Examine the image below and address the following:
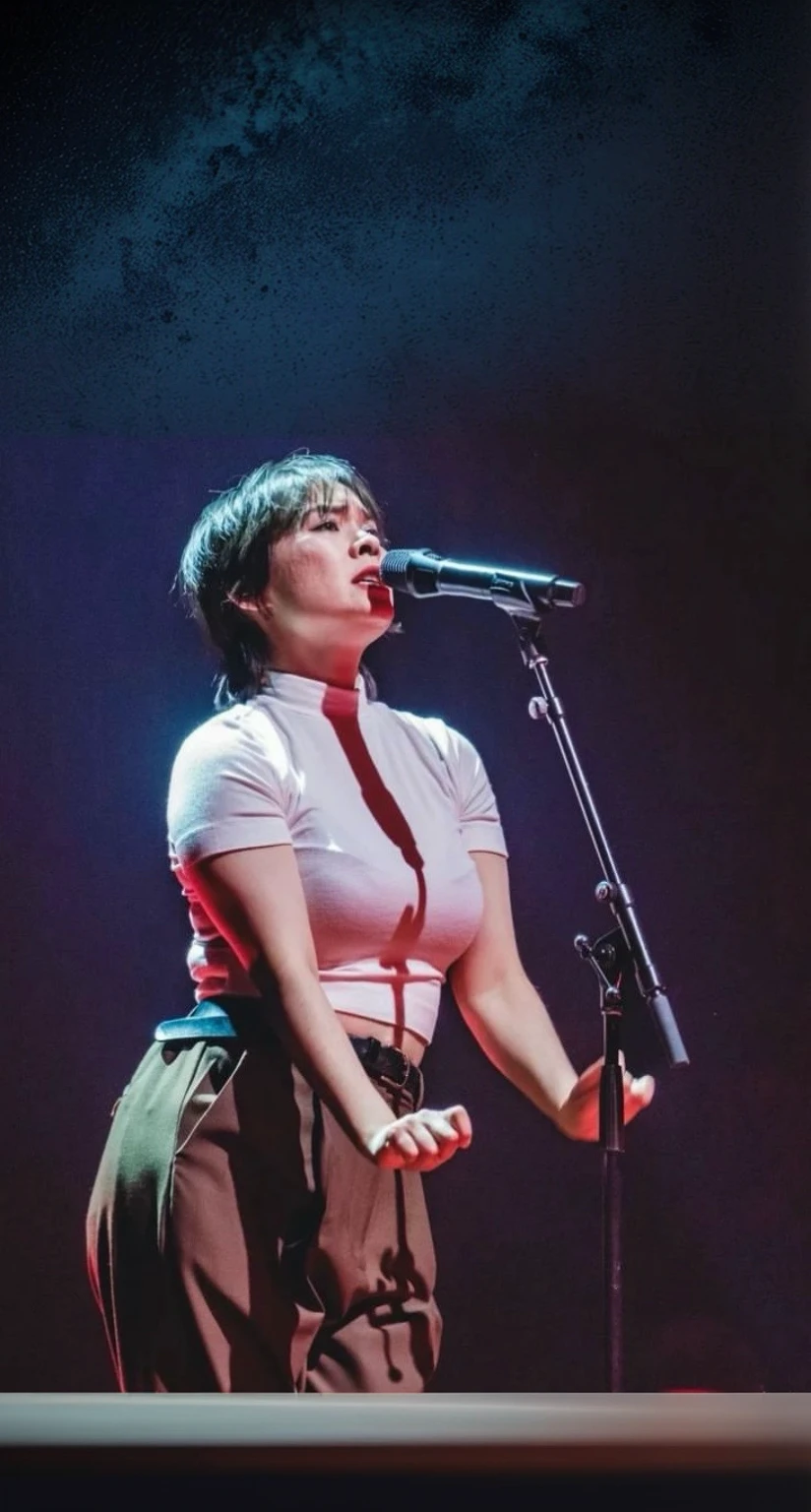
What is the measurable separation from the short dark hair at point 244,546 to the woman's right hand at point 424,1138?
0.75 meters

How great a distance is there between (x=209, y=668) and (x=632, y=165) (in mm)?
1123

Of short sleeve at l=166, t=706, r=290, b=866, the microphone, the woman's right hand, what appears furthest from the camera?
short sleeve at l=166, t=706, r=290, b=866

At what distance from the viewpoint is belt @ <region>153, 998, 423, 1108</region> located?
204 cm

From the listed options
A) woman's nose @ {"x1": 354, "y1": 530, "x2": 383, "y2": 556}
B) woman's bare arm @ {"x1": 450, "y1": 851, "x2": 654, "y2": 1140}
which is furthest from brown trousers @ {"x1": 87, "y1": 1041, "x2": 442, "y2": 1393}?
woman's nose @ {"x1": 354, "y1": 530, "x2": 383, "y2": 556}

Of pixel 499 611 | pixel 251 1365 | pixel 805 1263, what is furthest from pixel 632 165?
pixel 251 1365

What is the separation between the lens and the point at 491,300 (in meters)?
2.59

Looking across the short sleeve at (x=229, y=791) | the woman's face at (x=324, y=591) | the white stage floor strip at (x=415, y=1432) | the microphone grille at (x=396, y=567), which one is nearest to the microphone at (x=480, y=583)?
the microphone grille at (x=396, y=567)

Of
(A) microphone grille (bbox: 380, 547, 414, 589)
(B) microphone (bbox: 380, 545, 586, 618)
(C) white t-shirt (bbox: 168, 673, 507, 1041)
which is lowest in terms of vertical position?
(C) white t-shirt (bbox: 168, 673, 507, 1041)

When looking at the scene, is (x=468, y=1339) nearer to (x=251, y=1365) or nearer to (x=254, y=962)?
(x=251, y=1365)

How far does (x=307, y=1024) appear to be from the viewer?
1.99m

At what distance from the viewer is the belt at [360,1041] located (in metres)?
2.04

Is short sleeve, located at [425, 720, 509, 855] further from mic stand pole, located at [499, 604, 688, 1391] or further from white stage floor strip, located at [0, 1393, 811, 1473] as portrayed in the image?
white stage floor strip, located at [0, 1393, 811, 1473]

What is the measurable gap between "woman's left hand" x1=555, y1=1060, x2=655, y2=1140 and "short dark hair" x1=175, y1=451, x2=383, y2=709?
2.46 feet

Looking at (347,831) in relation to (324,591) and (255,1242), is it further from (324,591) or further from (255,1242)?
(255,1242)
